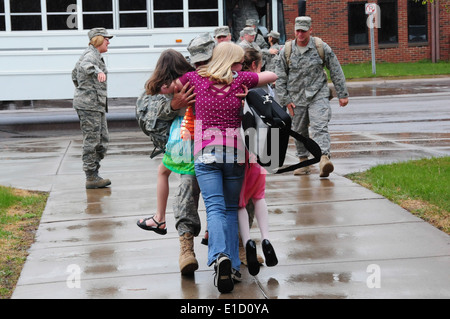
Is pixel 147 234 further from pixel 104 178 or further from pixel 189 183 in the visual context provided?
pixel 104 178

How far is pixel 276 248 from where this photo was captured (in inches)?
255

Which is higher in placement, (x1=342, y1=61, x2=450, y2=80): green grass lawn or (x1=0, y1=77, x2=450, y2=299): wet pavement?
(x1=342, y1=61, x2=450, y2=80): green grass lawn

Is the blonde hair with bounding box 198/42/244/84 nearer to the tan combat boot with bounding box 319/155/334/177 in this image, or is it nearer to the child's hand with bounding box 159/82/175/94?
the child's hand with bounding box 159/82/175/94

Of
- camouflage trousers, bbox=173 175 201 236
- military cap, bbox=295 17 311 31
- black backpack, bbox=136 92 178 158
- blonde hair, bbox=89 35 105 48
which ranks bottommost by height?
camouflage trousers, bbox=173 175 201 236

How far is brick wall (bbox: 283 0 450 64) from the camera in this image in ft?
106

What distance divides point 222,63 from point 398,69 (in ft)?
84.6

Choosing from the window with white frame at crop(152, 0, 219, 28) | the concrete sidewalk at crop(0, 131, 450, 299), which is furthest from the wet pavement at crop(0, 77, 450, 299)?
the window with white frame at crop(152, 0, 219, 28)

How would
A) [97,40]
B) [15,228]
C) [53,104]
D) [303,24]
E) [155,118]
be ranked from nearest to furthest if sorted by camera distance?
[155,118] < [15,228] < [303,24] < [97,40] < [53,104]

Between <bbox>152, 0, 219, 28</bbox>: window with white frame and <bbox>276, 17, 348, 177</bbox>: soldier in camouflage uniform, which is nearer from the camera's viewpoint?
<bbox>276, 17, 348, 177</bbox>: soldier in camouflage uniform

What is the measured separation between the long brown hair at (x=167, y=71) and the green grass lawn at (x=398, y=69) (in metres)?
22.7

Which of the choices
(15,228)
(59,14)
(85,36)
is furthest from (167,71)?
(59,14)

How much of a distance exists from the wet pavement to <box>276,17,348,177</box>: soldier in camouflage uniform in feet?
2.15

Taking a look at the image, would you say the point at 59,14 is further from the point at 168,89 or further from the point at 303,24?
the point at 168,89

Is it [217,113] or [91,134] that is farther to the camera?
[91,134]
